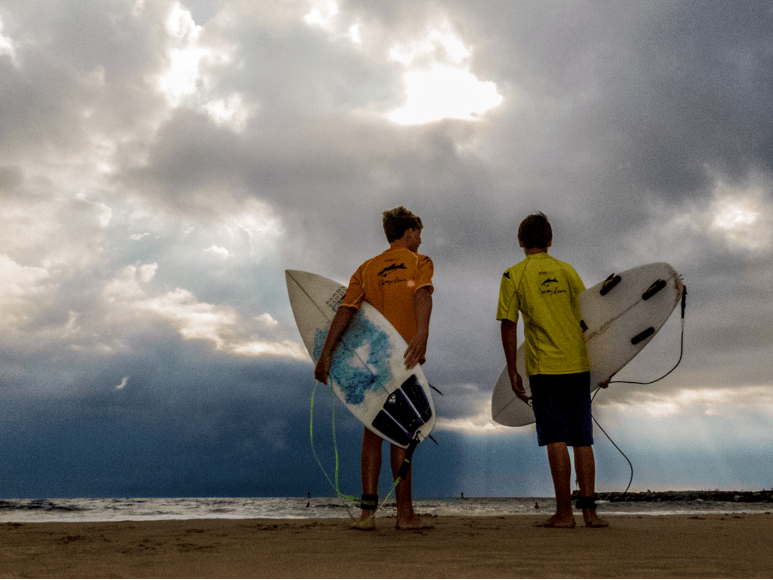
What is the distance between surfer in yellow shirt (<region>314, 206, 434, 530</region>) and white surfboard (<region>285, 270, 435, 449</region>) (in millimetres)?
74

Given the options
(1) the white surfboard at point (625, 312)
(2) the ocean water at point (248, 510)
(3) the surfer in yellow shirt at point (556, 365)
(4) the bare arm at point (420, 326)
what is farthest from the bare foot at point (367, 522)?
(2) the ocean water at point (248, 510)

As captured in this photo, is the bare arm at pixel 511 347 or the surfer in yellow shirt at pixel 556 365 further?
the bare arm at pixel 511 347

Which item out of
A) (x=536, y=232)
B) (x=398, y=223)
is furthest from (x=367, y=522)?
(x=536, y=232)

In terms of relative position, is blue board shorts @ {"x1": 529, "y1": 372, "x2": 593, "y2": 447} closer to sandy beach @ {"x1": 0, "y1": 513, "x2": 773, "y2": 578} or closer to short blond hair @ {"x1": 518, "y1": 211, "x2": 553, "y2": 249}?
sandy beach @ {"x1": 0, "y1": 513, "x2": 773, "y2": 578}

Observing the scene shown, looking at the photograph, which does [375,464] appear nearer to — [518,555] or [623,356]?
[518,555]

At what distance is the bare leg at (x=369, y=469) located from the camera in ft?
9.51

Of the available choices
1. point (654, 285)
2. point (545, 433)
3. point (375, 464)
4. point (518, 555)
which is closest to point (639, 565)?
point (518, 555)

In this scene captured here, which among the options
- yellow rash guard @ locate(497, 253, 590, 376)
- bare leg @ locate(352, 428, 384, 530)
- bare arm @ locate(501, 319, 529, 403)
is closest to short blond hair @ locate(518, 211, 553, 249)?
yellow rash guard @ locate(497, 253, 590, 376)

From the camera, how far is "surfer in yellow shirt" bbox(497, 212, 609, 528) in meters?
2.95

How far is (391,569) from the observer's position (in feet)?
5.26

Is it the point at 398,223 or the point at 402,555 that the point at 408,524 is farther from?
the point at 398,223

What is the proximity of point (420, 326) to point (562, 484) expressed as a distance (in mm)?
1211

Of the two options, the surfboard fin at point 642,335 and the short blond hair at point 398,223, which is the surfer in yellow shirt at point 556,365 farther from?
the surfboard fin at point 642,335

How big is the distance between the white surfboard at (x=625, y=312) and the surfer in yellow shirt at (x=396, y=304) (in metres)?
1.52
